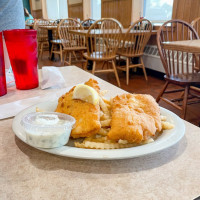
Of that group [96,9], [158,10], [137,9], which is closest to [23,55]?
[158,10]

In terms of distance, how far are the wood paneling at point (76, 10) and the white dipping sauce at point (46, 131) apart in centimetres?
753

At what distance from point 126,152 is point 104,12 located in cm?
583

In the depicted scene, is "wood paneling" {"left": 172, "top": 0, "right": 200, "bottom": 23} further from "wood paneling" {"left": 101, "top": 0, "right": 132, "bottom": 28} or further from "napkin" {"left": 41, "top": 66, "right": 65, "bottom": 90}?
"napkin" {"left": 41, "top": 66, "right": 65, "bottom": 90}

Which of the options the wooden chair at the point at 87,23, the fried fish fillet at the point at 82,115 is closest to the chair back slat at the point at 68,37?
the wooden chair at the point at 87,23

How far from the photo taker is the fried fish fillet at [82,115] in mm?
469

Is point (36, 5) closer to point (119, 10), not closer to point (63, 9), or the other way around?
point (63, 9)

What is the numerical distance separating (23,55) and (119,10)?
4.75 metres

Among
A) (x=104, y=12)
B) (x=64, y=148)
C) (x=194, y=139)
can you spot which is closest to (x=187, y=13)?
(x=104, y=12)

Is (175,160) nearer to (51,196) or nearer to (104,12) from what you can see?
(51,196)

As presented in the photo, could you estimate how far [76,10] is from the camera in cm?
758

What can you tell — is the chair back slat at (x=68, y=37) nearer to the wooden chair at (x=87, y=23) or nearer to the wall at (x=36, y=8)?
the wooden chair at (x=87, y=23)

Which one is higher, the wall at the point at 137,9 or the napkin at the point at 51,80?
the wall at the point at 137,9

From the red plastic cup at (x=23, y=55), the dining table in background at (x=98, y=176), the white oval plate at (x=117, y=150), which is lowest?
the dining table in background at (x=98, y=176)

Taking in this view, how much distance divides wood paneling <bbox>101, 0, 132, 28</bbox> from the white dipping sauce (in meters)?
4.80
